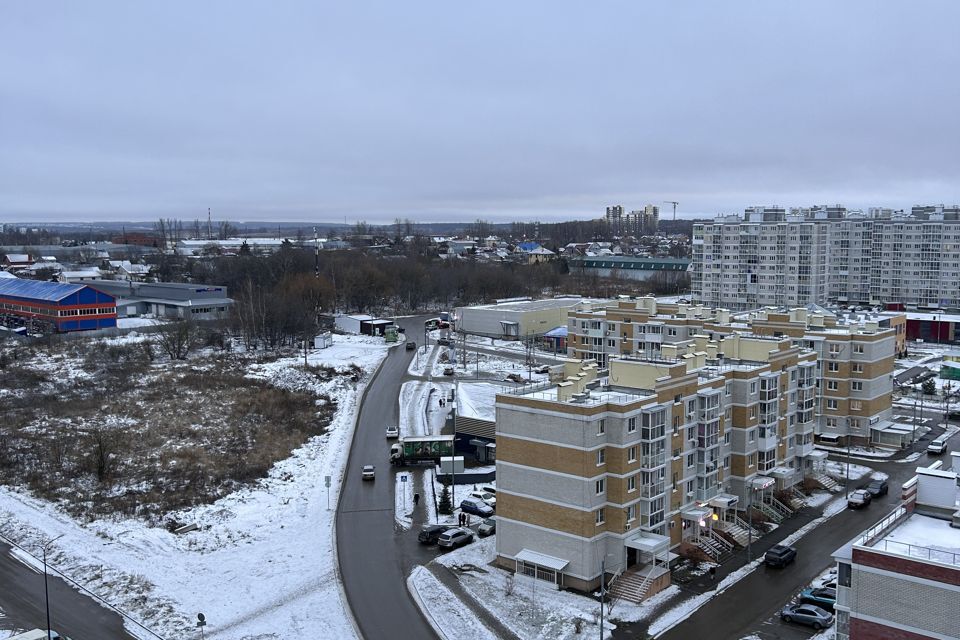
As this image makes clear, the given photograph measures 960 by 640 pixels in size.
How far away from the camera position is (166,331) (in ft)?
165

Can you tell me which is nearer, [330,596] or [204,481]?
[330,596]

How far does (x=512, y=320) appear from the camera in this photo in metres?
56.9

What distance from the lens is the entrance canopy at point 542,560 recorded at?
19.2m

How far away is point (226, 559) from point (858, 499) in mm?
19627

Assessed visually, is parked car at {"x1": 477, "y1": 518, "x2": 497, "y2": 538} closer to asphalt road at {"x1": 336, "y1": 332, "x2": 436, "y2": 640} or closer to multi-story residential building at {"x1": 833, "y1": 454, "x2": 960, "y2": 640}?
asphalt road at {"x1": 336, "y1": 332, "x2": 436, "y2": 640}

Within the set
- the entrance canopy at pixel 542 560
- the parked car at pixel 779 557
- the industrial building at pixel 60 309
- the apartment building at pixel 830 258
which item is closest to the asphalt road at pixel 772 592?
the parked car at pixel 779 557

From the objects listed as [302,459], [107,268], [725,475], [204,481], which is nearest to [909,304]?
[725,475]

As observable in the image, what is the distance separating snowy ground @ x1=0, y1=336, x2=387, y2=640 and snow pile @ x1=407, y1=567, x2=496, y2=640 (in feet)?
6.05

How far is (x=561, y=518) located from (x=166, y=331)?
38607 mm

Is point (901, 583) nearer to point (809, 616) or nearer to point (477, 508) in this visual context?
point (809, 616)

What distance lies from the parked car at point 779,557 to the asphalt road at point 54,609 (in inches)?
629

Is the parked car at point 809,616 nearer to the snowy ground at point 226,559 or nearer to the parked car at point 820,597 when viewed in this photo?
the parked car at point 820,597

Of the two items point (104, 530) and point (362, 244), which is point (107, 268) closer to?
point (362, 244)

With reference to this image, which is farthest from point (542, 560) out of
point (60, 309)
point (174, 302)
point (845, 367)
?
point (174, 302)
